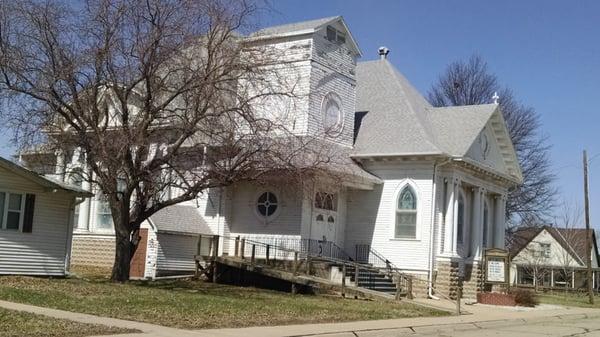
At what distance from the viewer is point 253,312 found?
17938 millimetres

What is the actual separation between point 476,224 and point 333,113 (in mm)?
8717

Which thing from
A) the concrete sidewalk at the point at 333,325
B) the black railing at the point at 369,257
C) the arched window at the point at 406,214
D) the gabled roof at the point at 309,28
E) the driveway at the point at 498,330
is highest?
the gabled roof at the point at 309,28

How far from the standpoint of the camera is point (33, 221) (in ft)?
→ 80.5

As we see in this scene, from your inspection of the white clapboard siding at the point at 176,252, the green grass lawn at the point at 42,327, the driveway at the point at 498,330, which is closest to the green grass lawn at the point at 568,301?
the driveway at the point at 498,330

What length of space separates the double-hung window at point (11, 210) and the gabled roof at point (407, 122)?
14419 mm

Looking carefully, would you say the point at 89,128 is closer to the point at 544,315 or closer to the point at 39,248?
the point at 39,248

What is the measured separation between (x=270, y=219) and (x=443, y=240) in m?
7.49

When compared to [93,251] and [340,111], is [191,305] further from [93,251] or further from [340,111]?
[340,111]

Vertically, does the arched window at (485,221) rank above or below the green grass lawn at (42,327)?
above

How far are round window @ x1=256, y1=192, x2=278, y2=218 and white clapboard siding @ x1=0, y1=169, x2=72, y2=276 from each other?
8160 mm

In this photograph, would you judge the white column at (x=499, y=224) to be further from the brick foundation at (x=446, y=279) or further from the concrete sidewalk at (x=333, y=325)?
the concrete sidewalk at (x=333, y=325)

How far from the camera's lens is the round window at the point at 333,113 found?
105 feet

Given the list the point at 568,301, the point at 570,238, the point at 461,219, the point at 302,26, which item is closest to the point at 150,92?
the point at 302,26

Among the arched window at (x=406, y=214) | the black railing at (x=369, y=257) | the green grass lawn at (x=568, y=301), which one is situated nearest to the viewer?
the arched window at (x=406, y=214)
